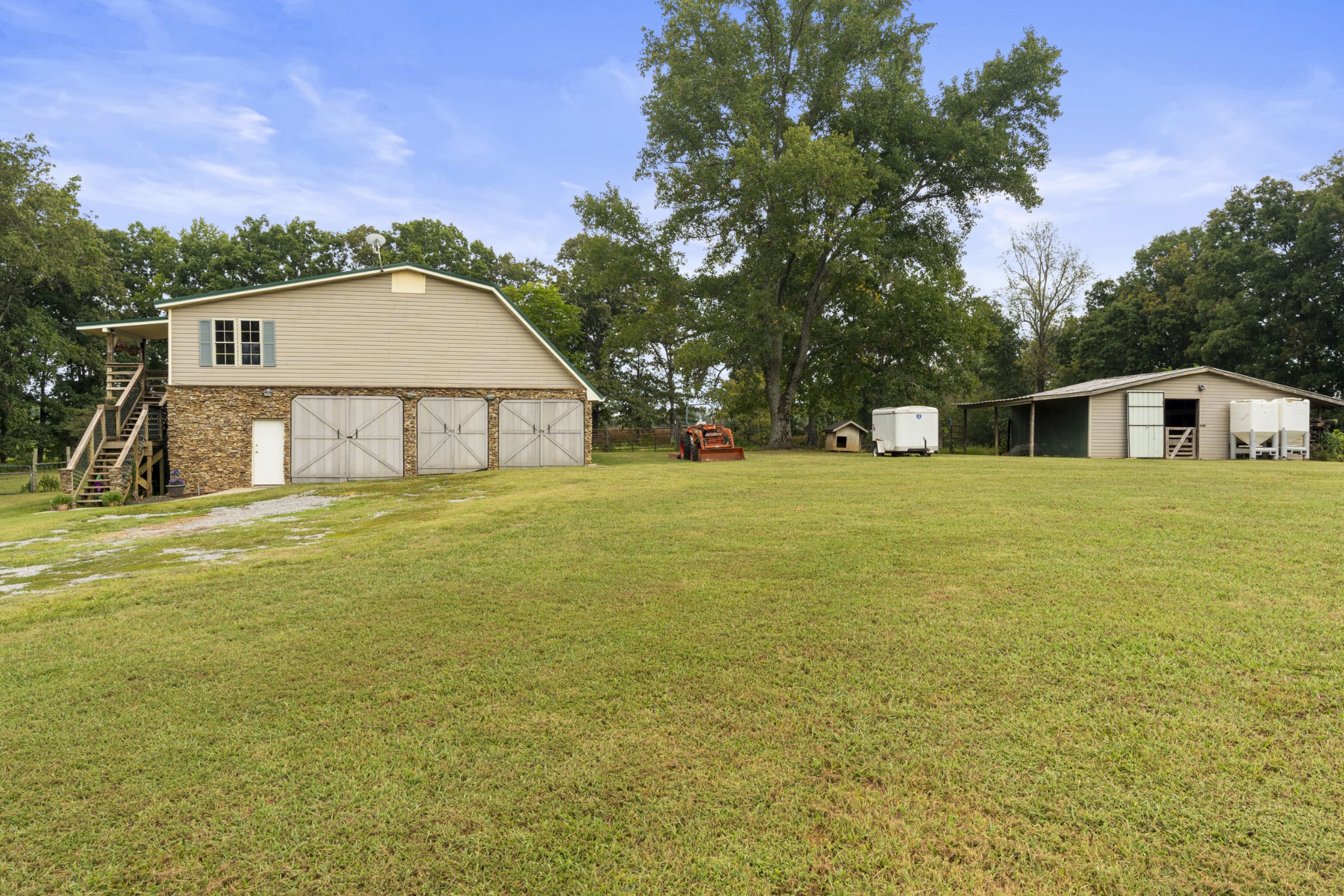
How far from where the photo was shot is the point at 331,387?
61.7ft

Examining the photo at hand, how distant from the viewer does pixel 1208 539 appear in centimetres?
663

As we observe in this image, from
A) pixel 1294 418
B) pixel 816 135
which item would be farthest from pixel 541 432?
pixel 1294 418

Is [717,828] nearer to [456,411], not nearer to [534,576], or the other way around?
[534,576]

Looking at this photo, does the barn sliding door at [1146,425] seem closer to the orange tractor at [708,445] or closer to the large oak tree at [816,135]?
the large oak tree at [816,135]

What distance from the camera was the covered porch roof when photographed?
719 inches

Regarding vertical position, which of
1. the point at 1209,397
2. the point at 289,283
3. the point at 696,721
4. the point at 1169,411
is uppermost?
the point at 289,283

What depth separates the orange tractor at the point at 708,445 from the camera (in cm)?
2373

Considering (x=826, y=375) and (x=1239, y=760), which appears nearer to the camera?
(x=1239, y=760)

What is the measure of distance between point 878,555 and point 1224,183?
4537 centimetres

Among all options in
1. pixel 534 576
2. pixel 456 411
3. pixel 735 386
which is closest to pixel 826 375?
pixel 735 386

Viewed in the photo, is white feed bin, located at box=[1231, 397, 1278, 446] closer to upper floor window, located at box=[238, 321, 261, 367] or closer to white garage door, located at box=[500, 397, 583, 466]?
white garage door, located at box=[500, 397, 583, 466]

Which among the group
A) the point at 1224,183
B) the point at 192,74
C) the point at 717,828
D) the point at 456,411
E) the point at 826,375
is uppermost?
the point at 1224,183

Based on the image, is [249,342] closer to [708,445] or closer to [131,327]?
[131,327]

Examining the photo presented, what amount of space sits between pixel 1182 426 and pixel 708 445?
63.9 feet
